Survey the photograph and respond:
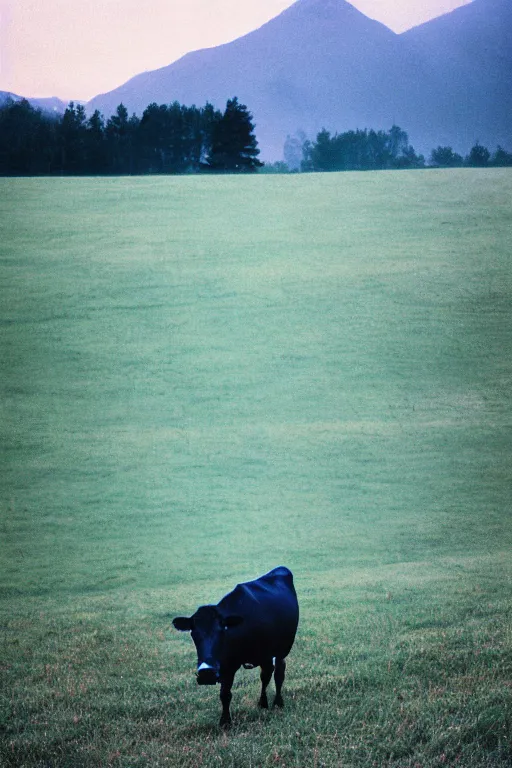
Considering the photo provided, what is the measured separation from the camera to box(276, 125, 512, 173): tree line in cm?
3462

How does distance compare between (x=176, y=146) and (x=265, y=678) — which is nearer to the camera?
(x=265, y=678)

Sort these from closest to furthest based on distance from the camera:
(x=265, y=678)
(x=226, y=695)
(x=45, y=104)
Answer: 1. (x=226, y=695)
2. (x=265, y=678)
3. (x=45, y=104)

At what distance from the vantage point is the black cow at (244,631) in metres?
4.64

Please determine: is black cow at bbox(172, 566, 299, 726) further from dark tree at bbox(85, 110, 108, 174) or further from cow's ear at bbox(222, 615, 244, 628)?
dark tree at bbox(85, 110, 108, 174)

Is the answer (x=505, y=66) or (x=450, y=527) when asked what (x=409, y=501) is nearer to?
(x=450, y=527)

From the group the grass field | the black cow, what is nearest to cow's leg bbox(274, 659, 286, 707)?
the black cow

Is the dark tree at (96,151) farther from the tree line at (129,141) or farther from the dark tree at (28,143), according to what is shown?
the dark tree at (28,143)

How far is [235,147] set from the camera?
32.8 m

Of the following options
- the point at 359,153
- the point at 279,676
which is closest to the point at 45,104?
the point at 359,153

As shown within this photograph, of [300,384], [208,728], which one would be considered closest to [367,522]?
[300,384]

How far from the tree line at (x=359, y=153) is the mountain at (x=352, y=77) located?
0.44 m

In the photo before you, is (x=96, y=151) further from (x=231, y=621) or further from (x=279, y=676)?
(x=231, y=621)

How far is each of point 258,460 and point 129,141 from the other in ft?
67.2

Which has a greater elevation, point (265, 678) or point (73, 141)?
point (73, 141)
